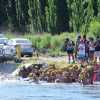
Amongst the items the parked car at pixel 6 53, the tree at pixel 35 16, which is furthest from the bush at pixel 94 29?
the tree at pixel 35 16

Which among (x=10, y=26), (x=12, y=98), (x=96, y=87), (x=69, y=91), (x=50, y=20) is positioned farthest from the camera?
(x=10, y=26)

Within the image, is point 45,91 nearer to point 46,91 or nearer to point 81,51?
point 46,91

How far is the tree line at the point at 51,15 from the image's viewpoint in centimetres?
6471

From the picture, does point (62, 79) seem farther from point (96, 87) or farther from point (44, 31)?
point (44, 31)

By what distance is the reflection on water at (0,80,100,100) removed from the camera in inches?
949

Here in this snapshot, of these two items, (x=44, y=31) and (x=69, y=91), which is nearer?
(x=69, y=91)

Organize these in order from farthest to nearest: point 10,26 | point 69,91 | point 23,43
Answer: point 10,26 → point 23,43 → point 69,91

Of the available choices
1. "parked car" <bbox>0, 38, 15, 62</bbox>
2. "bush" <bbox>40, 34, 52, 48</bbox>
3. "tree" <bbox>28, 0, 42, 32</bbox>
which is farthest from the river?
"tree" <bbox>28, 0, 42, 32</bbox>

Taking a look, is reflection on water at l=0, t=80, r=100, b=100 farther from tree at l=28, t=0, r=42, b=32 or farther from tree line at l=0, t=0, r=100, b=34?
tree at l=28, t=0, r=42, b=32

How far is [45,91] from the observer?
27.0 meters

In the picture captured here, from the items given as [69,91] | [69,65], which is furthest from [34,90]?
[69,65]

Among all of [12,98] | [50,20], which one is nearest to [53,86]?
[12,98]

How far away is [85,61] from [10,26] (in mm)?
54571

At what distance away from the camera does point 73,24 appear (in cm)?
6725
